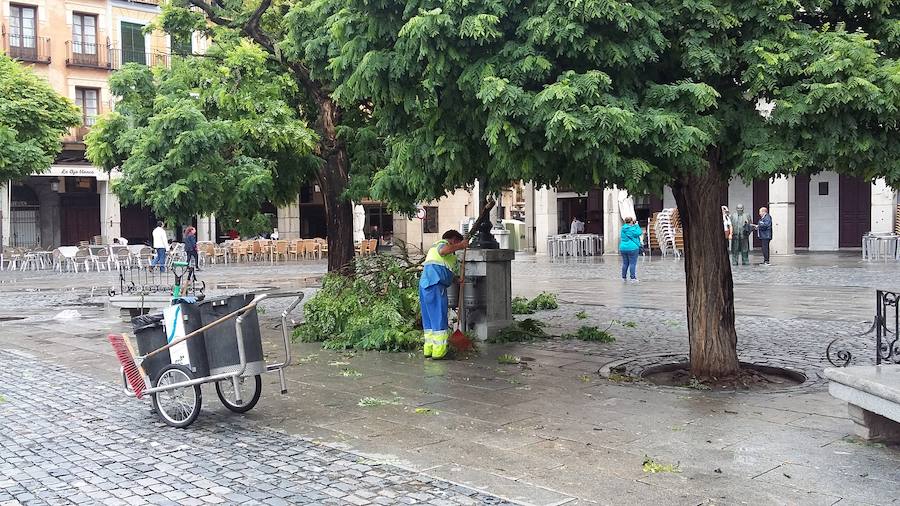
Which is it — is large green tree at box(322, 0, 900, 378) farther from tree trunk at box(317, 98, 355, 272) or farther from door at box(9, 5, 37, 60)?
door at box(9, 5, 37, 60)

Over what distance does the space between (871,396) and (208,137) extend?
7.66m

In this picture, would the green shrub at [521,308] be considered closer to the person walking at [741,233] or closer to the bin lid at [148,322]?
the bin lid at [148,322]

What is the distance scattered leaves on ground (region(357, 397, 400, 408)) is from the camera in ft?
23.4

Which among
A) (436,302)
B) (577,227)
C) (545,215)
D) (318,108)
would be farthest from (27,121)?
(577,227)

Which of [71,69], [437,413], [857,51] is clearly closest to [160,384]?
[437,413]

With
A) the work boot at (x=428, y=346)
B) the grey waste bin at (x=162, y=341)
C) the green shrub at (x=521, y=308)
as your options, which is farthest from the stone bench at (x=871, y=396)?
the green shrub at (x=521, y=308)

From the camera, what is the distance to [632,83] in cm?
648

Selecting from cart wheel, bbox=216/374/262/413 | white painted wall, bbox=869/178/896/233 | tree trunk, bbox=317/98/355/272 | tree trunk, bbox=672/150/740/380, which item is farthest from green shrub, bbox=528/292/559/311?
white painted wall, bbox=869/178/896/233

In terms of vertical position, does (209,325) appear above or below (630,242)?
below

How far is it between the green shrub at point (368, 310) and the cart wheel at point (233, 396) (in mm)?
3016

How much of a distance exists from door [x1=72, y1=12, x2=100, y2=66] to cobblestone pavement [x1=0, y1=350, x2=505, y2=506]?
111 feet

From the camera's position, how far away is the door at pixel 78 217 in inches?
1503

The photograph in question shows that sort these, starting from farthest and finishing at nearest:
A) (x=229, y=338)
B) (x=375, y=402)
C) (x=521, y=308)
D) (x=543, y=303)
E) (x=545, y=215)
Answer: (x=545, y=215)
(x=543, y=303)
(x=521, y=308)
(x=375, y=402)
(x=229, y=338)

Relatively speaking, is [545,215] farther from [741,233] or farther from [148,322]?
[148,322]
